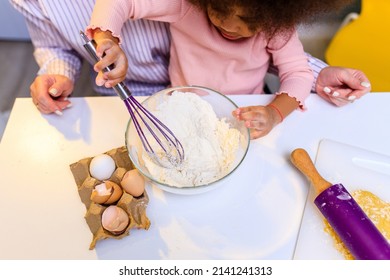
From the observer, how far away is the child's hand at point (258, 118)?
0.70m

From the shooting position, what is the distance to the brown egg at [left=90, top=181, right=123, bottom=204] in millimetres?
619

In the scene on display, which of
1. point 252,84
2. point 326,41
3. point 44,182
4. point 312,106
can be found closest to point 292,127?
point 312,106

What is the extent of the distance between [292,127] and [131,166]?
0.33m

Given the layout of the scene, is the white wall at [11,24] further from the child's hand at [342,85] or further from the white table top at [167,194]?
the child's hand at [342,85]

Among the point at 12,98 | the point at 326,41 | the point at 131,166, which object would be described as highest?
the point at 131,166

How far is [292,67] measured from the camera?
0.82 metres

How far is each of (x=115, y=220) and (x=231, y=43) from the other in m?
0.43

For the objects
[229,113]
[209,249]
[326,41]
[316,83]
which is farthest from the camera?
[326,41]

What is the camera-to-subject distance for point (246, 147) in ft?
2.22

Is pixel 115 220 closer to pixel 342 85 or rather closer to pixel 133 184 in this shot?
pixel 133 184

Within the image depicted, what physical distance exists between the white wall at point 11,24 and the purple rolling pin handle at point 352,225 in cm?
112

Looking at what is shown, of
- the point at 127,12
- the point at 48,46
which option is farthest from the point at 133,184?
the point at 48,46

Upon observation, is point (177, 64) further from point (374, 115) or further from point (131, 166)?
point (374, 115)

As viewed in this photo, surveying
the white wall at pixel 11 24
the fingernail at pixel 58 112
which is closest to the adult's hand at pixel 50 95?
the fingernail at pixel 58 112
